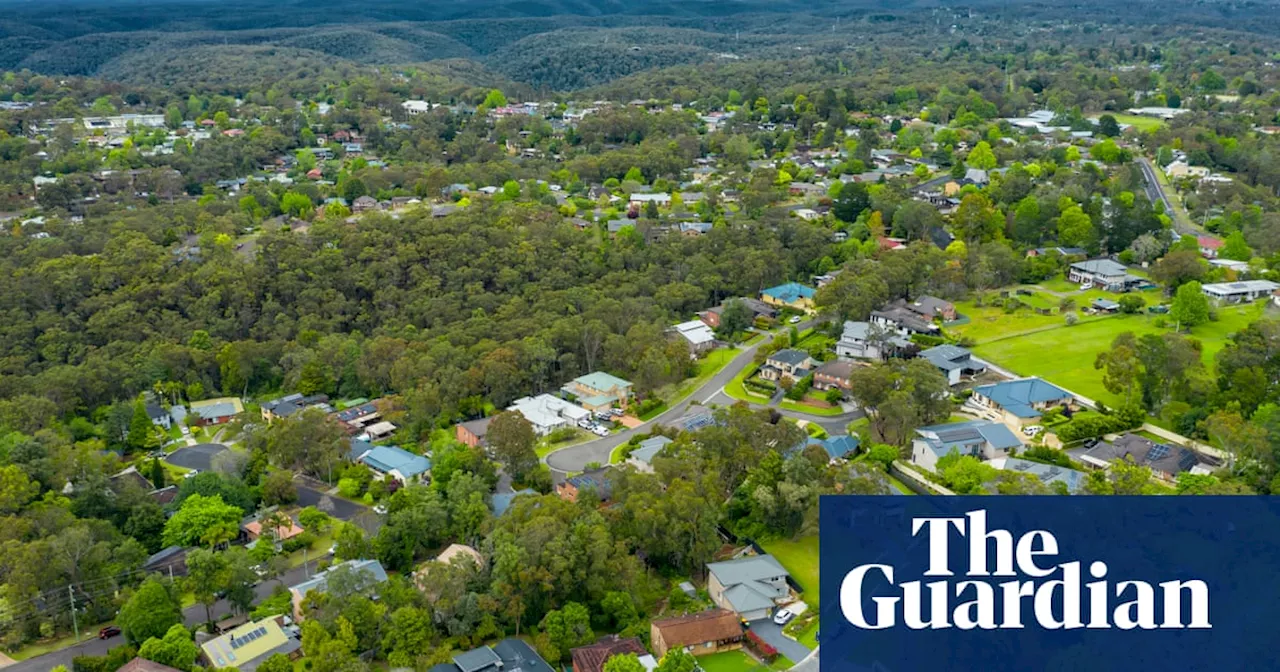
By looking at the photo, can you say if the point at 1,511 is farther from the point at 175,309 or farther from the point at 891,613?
the point at 891,613

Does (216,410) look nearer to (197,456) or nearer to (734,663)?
(197,456)

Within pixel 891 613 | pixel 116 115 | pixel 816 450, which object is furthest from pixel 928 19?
pixel 891 613

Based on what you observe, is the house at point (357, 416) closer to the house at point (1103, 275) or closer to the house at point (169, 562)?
the house at point (169, 562)

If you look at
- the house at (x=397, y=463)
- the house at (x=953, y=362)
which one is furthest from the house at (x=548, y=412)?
the house at (x=953, y=362)

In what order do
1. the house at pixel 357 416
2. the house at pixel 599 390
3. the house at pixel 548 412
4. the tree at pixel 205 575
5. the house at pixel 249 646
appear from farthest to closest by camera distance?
1. the house at pixel 599 390
2. the house at pixel 357 416
3. the house at pixel 548 412
4. the tree at pixel 205 575
5. the house at pixel 249 646

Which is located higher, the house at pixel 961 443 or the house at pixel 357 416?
the house at pixel 961 443

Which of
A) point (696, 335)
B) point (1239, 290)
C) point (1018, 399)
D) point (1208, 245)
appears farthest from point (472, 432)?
point (1208, 245)
